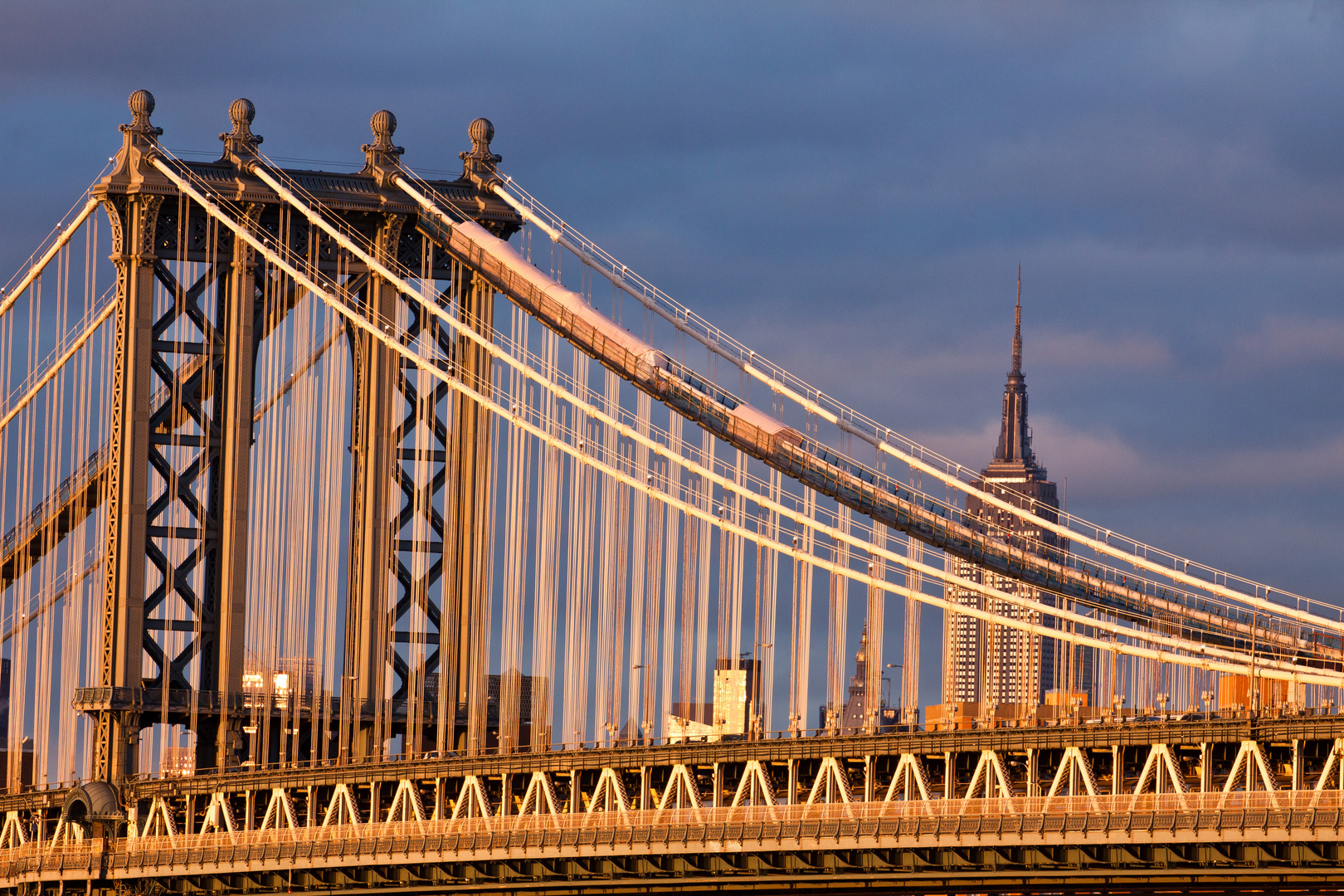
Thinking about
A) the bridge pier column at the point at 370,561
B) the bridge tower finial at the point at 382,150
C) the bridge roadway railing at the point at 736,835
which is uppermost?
the bridge tower finial at the point at 382,150

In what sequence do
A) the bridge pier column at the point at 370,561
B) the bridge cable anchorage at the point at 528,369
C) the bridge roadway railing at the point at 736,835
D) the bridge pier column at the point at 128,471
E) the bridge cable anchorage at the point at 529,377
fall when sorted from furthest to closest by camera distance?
the bridge pier column at the point at 370,561
the bridge pier column at the point at 128,471
the bridge cable anchorage at the point at 528,369
the bridge cable anchorage at the point at 529,377
the bridge roadway railing at the point at 736,835

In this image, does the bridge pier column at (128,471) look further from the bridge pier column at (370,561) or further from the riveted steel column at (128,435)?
the bridge pier column at (370,561)

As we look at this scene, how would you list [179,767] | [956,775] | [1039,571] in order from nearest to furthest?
[956,775] → [1039,571] → [179,767]

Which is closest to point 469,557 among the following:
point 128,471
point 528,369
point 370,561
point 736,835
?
point 370,561

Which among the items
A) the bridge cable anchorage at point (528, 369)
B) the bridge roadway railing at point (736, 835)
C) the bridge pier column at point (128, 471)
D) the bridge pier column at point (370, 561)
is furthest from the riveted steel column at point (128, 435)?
the bridge cable anchorage at point (528, 369)

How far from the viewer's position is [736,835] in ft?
250

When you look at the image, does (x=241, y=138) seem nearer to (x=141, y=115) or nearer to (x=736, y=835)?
(x=141, y=115)

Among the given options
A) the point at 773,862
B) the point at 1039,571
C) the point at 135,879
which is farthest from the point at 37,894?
the point at 1039,571

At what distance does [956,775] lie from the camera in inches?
3039

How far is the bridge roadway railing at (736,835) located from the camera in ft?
221

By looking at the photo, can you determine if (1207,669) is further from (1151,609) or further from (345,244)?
(345,244)

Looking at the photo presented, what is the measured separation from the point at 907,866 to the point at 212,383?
2867cm

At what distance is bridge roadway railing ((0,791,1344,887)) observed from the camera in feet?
221

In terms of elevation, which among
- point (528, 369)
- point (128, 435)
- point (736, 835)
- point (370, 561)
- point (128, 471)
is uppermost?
point (528, 369)
